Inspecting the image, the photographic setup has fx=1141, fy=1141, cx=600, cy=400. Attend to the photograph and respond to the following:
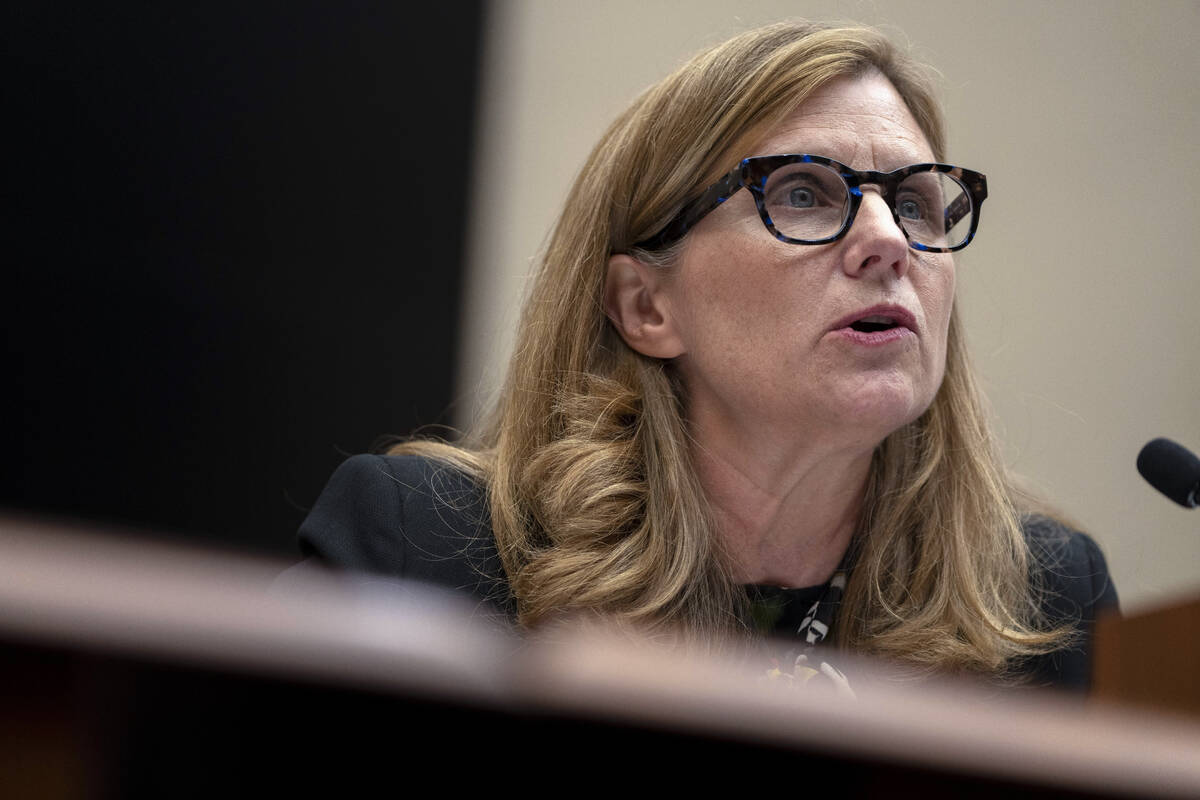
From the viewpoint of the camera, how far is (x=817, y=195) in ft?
5.14

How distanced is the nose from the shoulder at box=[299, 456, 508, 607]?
607mm

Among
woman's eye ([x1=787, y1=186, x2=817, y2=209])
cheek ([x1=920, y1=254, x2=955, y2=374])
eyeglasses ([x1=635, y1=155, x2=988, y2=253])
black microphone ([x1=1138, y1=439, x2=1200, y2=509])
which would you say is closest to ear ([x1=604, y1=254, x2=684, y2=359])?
eyeglasses ([x1=635, y1=155, x2=988, y2=253])

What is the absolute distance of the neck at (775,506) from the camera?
160cm

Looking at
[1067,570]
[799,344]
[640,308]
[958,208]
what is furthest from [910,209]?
[1067,570]

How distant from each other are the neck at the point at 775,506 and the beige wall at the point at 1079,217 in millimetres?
1747

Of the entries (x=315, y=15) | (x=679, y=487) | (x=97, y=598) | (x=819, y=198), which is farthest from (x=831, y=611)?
(x=315, y=15)

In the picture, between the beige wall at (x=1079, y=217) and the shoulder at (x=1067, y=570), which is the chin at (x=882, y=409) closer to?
the shoulder at (x=1067, y=570)

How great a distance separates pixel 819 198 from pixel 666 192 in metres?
0.22

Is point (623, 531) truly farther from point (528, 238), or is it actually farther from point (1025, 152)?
point (1025, 152)

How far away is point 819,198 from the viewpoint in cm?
157

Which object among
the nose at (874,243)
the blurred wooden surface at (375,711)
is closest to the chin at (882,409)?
the nose at (874,243)

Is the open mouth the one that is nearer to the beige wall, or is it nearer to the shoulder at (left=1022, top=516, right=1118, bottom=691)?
the shoulder at (left=1022, top=516, right=1118, bottom=691)

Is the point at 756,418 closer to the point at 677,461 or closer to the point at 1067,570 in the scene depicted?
the point at 677,461

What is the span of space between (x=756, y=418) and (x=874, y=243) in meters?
0.28
